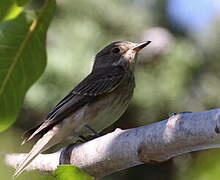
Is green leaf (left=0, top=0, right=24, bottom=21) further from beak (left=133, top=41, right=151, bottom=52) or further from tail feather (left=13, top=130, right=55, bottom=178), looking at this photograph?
beak (left=133, top=41, right=151, bottom=52)

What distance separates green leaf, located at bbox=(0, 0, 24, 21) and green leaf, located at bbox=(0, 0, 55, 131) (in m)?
0.10

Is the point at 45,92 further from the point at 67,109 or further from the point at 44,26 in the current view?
the point at 44,26

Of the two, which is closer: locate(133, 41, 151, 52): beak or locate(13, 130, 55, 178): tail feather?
locate(13, 130, 55, 178): tail feather

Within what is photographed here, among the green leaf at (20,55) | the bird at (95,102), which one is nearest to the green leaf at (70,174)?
the green leaf at (20,55)

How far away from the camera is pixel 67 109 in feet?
13.0

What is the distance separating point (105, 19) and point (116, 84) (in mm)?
614

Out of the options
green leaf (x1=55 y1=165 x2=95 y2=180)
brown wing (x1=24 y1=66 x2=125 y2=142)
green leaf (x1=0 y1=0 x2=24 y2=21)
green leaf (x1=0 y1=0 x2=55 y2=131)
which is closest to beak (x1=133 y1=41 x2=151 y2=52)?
brown wing (x1=24 y1=66 x2=125 y2=142)

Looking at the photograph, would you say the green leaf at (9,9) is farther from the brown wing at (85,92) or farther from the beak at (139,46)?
the beak at (139,46)

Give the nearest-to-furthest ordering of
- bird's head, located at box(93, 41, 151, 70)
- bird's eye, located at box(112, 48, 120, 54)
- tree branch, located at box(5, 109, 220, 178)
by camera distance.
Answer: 1. tree branch, located at box(5, 109, 220, 178)
2. bird's head, located at box(93, 41, 151, 70)
3. bird's eye, located at box(112, 48, 120, 54)

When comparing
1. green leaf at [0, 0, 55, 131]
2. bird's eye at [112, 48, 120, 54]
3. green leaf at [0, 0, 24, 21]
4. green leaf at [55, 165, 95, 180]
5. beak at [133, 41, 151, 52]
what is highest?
bird's eye at [112, 48, 120, 54]

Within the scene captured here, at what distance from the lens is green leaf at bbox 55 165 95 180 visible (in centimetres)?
89

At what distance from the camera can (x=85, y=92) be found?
4.27 m

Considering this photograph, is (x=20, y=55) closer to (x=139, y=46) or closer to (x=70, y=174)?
(x=70, y=174)

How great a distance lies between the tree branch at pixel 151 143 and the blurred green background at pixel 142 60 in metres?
1.63
